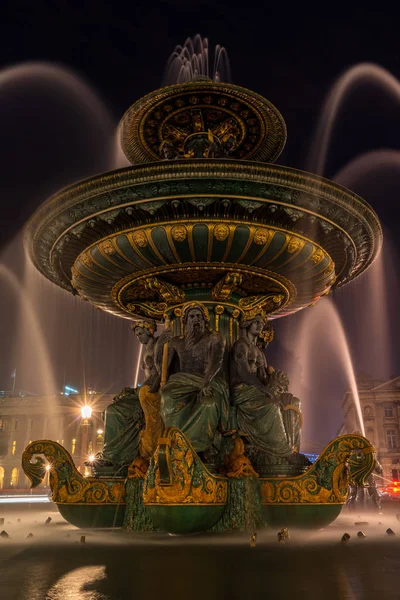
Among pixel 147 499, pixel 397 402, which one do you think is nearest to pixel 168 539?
pixel 147 499

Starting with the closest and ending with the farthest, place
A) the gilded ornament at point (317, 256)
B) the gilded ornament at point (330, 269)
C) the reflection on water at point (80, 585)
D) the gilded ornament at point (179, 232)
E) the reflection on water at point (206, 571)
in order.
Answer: the reflection on water at point (80, 585) < the reflection on water at point (206, 571) < the gilded ornament at point (179, 232) < the gilded ornament at point (317, 256) < the gilded ornament at point (330, 269)

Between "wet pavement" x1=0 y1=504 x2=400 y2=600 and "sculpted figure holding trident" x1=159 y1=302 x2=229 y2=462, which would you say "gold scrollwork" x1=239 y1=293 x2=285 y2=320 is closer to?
"sculpted figure holding trident" x1=159 y1=302 x2=229 y2=462

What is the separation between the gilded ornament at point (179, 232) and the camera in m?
7.38

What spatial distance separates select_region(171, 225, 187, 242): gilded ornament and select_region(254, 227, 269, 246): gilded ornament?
98cm

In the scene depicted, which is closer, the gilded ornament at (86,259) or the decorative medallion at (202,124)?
the gilded ornament at (86,259)

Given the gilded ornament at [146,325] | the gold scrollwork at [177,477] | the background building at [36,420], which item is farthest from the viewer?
the background building at [36,420]

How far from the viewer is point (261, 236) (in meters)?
7.49

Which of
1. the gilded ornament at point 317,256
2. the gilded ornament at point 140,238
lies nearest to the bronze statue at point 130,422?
the gilded ornament at point 140,238

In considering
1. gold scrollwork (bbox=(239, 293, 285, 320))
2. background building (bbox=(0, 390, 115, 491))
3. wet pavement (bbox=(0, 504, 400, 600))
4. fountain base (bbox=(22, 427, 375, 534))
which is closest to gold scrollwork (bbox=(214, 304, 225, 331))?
gold scrollwork (bbox=(239, 293, 285, 320))

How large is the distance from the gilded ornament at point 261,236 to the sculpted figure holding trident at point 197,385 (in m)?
1.22

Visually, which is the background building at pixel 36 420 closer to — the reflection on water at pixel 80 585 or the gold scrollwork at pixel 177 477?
the gold scrollwork at pixel 177 477

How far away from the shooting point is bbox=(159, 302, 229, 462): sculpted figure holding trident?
7.00 meters

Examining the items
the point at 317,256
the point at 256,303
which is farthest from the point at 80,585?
the point at 256,303

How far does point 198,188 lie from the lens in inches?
277
